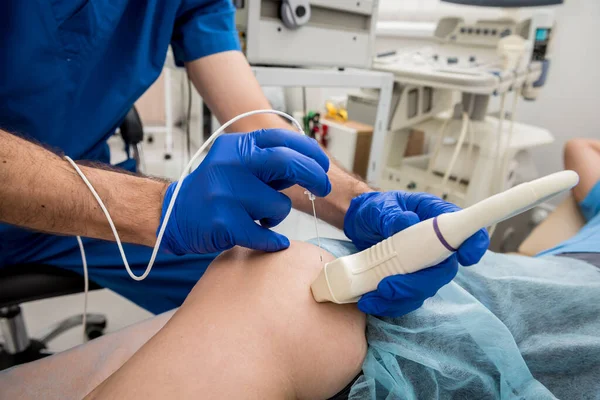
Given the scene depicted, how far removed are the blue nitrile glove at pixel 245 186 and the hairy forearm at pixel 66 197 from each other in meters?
0.08

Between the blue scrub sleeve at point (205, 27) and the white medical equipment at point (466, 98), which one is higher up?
the blue scrub sleeve at point (205, 27)

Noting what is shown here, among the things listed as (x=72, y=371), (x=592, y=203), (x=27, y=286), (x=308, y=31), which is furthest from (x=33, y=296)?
(x=592, y=203)

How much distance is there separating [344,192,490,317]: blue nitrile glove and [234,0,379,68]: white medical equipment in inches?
28.8

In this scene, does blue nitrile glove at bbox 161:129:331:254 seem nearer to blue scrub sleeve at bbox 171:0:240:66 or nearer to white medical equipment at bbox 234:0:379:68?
blue scrub sleeve at bbox 171:0:240:66

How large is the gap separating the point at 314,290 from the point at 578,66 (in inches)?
→ 96.4

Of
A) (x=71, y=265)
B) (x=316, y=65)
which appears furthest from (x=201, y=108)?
(x=71, y=265)

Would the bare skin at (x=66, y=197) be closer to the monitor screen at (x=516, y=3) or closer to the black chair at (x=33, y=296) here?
the black chair at (x=33, y=296)

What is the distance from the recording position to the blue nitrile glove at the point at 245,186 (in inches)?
20.7

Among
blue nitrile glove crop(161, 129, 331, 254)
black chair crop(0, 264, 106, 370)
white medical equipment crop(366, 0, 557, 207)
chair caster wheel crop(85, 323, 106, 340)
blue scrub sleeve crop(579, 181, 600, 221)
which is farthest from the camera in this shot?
white medical equipment crop(366, 0, 557, 207)

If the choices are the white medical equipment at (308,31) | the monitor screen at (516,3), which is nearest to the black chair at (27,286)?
the white medical equipment at (308,31)

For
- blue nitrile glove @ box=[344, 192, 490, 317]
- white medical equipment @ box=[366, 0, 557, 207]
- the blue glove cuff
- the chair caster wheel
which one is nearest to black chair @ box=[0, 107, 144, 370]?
the chair caster wheel

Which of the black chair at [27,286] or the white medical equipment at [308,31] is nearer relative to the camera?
the black chair at [27,286]

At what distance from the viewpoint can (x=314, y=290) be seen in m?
0.49

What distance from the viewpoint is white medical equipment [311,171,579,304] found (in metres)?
0.40
